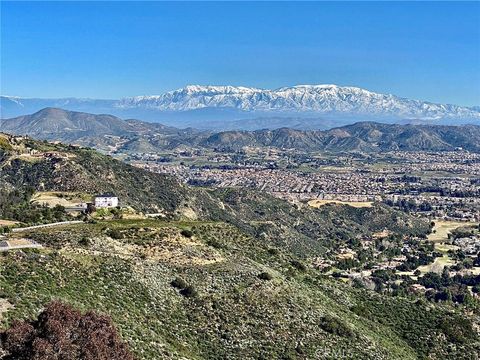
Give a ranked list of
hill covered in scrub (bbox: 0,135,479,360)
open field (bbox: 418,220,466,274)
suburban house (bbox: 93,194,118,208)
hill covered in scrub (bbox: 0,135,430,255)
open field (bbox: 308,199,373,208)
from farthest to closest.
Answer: open field (bbox: 308,199,373,208), open field (bbox: 418,220,466,274), hill covered in scrub (bbox: 0,135,430,255), suburban house (bbox: 93,194,118,208), hill covered in scrub (bbox: 0,135,479,360)

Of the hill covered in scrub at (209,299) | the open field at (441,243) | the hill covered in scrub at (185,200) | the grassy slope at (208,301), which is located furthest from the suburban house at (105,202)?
the open field at (441,243)

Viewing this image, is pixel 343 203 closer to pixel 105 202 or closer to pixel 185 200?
pixel 185 200

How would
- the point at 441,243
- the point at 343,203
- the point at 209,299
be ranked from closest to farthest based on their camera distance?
1. the point at 209,299
2. the point at 441,243
3. the point at 343,203

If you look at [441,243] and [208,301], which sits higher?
[208,301]

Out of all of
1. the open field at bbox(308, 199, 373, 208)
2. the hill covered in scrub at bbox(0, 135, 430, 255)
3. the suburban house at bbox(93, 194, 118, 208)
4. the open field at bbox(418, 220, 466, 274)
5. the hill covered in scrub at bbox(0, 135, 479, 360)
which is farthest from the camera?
the open field at bbox(308, 199, 373, 208)

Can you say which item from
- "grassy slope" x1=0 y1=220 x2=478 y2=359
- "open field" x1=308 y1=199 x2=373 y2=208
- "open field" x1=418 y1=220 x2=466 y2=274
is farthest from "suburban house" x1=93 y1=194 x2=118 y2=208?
"open field" x1=308 y1=199 x2=373 y2=208

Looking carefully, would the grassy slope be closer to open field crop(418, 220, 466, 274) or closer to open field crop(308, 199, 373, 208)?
open field crop(418, 220, 466, 274)

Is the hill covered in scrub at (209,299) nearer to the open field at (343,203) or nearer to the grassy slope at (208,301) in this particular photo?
the grassy slope at (208,301)

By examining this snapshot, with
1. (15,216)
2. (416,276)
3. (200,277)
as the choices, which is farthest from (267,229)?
(200,277)

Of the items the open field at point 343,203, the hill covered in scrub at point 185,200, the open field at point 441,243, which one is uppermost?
the hill covered in scrub at point 185,200

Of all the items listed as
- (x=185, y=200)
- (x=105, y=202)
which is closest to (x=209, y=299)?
(x=105, y=202)

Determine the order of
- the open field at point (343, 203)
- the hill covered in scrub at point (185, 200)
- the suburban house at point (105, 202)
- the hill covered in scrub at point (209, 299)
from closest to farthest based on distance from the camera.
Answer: the hill covered in scrub at point (209, 299) → the suburban house at point (105, 202) → the hill covered in scrub at point (185, 200) → the open field at point (343, 203)
